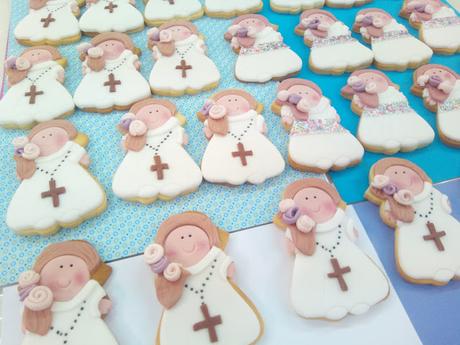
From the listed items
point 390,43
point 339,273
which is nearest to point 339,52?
point 390,43

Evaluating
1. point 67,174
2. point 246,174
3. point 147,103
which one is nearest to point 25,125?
point 67,174

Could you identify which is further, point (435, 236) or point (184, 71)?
point (184, 71)

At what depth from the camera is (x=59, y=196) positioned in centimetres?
148

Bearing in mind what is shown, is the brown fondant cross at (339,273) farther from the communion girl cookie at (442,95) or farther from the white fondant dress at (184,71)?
the white fondant dress at (184,71)

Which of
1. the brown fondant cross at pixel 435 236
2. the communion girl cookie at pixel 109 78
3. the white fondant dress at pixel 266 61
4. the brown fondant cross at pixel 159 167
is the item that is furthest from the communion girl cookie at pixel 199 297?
the white fondant dress at pixel 266 61

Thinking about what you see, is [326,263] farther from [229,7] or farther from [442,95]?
[229,7]

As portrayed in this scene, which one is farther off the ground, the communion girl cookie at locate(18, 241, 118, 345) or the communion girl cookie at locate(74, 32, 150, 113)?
the communion girl cookie at locate(74, 32, 150, 113)

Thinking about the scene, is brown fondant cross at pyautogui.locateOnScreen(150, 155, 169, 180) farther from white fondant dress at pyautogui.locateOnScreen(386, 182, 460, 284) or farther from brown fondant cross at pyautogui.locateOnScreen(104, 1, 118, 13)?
brown fondant cross at pyautogui.locateOnScreen(104, 1, 118, 13)

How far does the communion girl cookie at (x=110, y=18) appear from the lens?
2.12 metres

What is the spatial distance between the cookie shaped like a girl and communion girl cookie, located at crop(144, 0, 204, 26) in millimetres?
748

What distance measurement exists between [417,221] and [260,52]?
1095 millimetres

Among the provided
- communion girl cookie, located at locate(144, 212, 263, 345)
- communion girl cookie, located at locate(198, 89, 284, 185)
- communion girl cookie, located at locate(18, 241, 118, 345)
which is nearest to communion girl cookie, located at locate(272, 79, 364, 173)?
communion girl cookie, located at locate(198, 89, 284, 185)

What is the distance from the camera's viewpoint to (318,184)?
1.50 metres

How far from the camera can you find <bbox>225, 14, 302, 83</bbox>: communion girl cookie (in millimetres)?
1938
